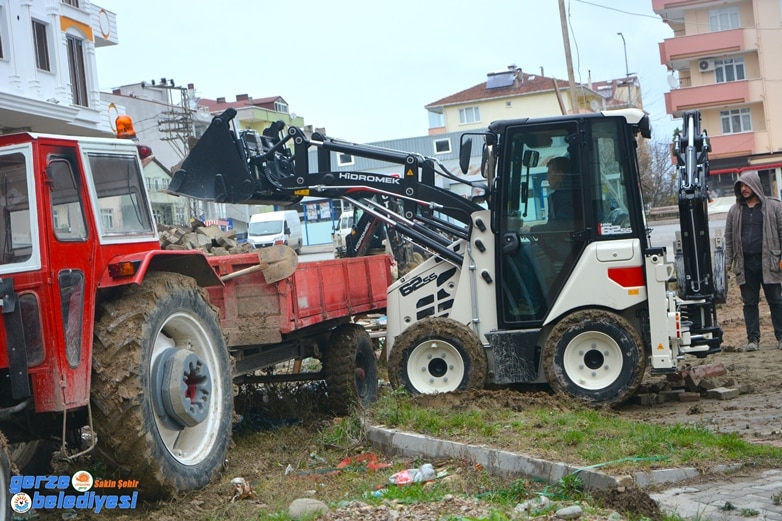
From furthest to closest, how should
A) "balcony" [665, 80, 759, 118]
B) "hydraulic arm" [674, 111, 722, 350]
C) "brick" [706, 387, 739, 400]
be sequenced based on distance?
"balcony" [665, 80, 759, 118], "hydraulic arm" [674, 111, 722, 350], "brick" [706, 387, 739, 400]

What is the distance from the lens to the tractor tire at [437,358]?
910 centimetres

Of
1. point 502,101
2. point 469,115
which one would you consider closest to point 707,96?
point 502,101

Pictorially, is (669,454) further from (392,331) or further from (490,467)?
(392,331)

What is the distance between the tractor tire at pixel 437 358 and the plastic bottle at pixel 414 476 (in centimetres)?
234

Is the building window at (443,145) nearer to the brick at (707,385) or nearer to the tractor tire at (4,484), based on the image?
the brick at (707,385)

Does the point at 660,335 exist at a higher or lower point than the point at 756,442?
higher

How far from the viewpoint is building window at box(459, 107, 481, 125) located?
242 ft

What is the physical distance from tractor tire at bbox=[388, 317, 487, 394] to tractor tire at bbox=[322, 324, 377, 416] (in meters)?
0.60

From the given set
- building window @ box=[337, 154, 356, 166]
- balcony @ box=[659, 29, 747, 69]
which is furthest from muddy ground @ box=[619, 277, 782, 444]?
balcony @ box=[659, 29, 747, 69]

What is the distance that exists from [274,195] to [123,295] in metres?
4.08

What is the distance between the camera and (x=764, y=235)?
11.5 m

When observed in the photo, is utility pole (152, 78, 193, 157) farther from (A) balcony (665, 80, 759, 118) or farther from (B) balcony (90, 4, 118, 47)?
(A) balcony (665, 80, 759, 118)

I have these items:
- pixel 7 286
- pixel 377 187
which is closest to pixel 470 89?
pixel 377 187

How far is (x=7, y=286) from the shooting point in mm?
5441
